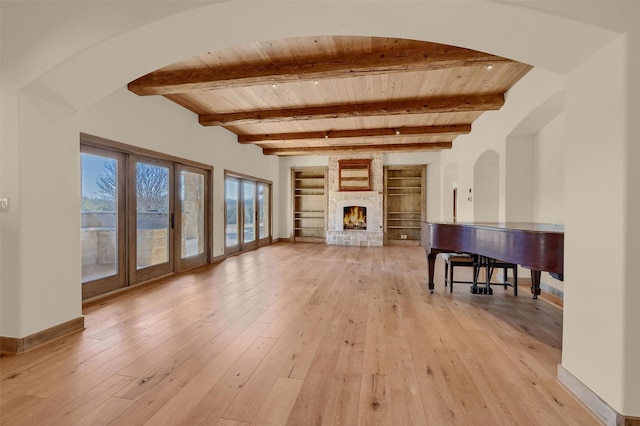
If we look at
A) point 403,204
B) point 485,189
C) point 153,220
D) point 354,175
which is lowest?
point 153,220

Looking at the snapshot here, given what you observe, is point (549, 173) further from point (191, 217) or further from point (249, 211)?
point (249, 211)

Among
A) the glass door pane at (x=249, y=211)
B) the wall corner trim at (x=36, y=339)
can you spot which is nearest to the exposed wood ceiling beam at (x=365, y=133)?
the glass door pane at (x=249, y=211)

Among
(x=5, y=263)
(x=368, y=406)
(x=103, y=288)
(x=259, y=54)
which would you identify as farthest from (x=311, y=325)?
(x=259, y=54)

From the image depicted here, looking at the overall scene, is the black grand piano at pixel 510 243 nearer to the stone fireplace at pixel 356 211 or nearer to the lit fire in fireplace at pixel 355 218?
the stone fireplace at pixel 356 211

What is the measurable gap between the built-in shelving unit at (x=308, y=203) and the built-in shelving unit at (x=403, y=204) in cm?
217

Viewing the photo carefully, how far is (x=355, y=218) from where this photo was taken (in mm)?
9570

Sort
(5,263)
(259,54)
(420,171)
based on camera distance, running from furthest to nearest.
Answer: (420,171), (259,54), (5,263)

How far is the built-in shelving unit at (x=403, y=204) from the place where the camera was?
9.62 m

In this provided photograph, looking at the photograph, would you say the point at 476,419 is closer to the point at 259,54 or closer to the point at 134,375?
the point at 134,375

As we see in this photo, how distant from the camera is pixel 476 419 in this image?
5.27 feet

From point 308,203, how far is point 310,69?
6.82 metres

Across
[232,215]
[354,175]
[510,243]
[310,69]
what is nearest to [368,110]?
[310,69]

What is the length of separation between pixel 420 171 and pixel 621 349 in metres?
8.55

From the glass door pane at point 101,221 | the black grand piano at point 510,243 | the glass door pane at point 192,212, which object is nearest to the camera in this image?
the black grand piano at point 510,243
